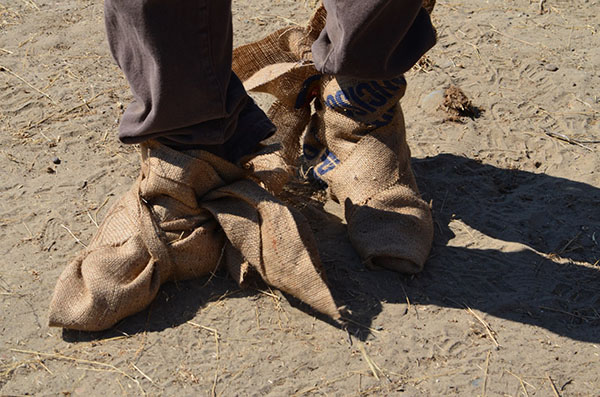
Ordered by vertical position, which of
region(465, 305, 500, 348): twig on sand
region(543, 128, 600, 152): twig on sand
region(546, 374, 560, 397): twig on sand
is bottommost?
region(543, 128, 600, 152): twig on sand

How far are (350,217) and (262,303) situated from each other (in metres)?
0.44

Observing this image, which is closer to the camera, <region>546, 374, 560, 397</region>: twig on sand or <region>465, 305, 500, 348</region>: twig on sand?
<region>546, 374, 560, 397</region>: twig on sand

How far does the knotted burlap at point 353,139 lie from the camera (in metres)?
2.39

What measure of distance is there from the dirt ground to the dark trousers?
49 cm

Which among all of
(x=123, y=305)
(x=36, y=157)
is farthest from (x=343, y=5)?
(x=36, y=157)

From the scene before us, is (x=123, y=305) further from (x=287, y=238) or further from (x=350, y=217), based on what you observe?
(x=350, y=217)

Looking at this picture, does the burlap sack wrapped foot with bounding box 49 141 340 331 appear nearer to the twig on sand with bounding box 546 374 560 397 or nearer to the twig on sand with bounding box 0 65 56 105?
the twig on sand with bounding box 546 374 560 397

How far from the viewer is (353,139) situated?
2.58 m

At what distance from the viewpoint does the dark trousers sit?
77.0 inches

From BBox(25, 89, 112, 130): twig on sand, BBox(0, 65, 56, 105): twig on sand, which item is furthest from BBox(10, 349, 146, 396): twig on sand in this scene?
BBox(0, 65, 56, 105): twig on sand

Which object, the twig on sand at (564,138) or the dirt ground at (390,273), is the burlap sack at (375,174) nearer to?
the dirt ground at (390,273)

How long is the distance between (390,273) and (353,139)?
509 mm

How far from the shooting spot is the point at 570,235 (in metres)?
2.59

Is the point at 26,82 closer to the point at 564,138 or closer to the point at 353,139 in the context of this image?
the point at 353,139
